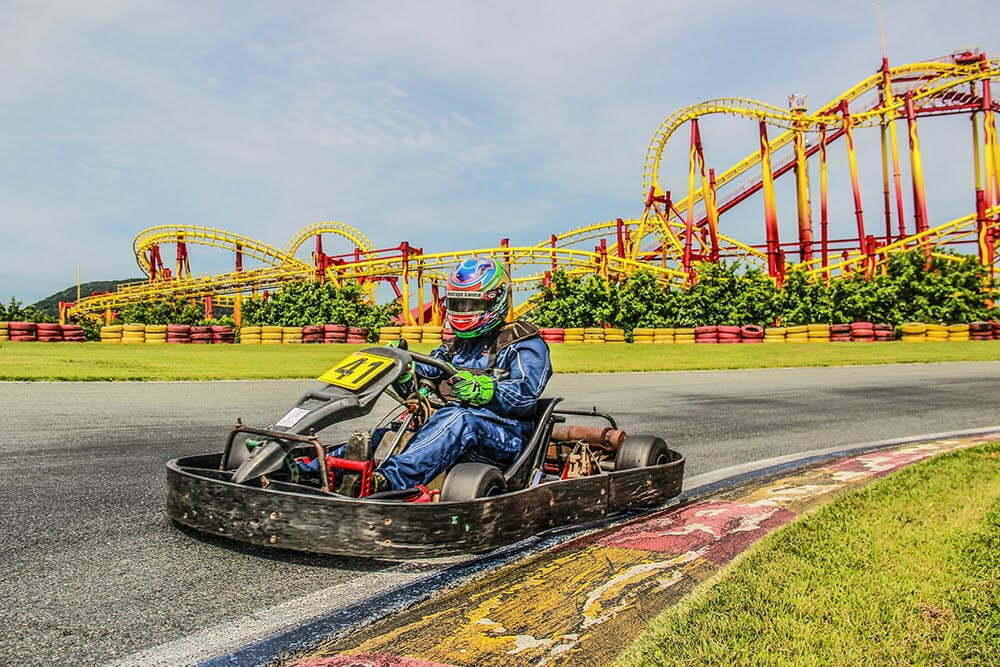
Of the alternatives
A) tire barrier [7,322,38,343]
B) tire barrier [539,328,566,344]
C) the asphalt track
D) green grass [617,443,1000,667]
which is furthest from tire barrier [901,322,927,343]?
tire barrier [7,322,38,343]

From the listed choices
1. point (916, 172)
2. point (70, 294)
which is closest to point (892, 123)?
point (916, 172)

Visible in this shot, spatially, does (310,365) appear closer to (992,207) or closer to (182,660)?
(182,660)

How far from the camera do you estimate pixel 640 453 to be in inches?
187

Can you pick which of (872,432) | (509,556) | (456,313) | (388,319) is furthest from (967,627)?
(388,319)

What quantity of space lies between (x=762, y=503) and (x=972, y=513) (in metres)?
1.07

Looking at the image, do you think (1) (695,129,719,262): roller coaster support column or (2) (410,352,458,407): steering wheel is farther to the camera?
(1) (695,129,719,262): roller coaster support column

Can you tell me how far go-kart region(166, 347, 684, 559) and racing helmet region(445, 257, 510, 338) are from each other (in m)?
0.35

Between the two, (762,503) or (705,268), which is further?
(705,268)

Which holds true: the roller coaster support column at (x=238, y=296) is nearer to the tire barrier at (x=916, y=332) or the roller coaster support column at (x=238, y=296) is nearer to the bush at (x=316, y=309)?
the bush at (x=316, y=309)

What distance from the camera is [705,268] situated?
33938mm

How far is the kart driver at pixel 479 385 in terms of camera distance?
3932 millimetres

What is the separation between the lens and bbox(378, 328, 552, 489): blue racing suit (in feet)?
12.8

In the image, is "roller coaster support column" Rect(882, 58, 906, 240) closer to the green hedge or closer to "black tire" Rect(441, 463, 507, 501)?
the green hedge

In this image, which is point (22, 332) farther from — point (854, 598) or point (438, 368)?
point (854, 598)
